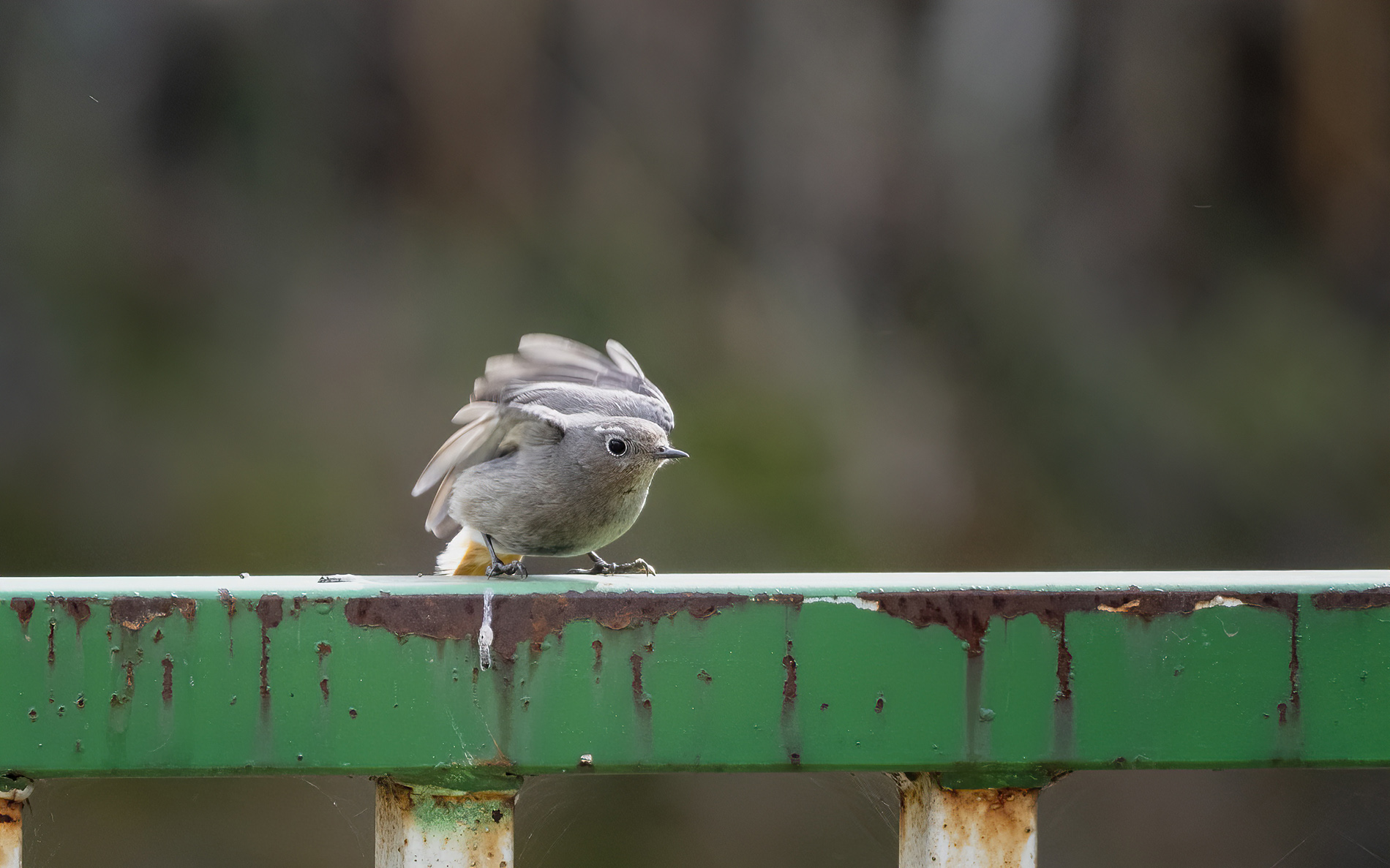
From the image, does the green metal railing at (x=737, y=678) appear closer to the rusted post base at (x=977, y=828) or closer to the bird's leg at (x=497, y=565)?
the rusted post base at (x=977, y=828)

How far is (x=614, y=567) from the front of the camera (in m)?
3.00

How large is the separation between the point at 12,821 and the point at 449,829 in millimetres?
437

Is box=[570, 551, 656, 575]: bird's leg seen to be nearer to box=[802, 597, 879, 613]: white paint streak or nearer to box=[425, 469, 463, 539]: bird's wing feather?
box=[425, 469, 463, 539]: bird's wing feather

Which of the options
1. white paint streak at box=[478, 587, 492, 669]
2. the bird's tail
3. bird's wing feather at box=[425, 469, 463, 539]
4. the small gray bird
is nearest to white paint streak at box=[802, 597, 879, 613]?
white paint streak at box=[478, 587, 492, 669]

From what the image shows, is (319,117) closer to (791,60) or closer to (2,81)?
(2,81)

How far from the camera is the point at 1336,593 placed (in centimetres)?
121

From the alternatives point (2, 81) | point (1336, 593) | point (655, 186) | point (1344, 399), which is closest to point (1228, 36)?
point (1344, 399)

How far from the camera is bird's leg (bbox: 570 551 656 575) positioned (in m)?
2.84

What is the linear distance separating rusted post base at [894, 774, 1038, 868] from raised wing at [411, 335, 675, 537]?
146cm

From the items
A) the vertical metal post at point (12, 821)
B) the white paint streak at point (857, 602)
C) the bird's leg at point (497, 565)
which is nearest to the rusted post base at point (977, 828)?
the white paint streak at point (857, 602)

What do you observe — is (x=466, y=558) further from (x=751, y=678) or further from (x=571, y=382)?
(x=751, y=678)

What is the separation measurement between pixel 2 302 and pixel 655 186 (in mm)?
3249

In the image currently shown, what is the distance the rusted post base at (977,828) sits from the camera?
48.5 inches

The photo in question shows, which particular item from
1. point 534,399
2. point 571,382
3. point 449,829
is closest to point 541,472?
point 534,399
